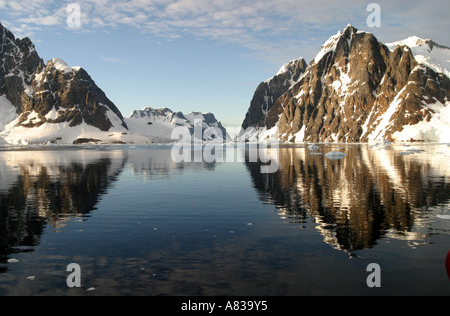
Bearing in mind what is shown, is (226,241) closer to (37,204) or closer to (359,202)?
(359,202)

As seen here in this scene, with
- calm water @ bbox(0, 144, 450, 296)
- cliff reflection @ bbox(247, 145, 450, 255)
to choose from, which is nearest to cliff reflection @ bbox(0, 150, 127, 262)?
calm water @ bbox(0, 144, 450, 296)

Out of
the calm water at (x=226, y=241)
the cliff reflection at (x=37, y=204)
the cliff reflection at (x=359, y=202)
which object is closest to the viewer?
the calm water at (x=226, y=241)

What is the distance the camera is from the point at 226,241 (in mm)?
18438

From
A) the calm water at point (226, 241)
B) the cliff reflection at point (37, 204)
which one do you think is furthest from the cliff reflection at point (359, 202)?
the cliff reflection at point (37, 204)

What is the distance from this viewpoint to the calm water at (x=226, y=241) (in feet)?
43.1

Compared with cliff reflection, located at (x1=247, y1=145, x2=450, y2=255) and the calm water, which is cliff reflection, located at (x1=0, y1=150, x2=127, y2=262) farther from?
cliff reflection, located at (x1=247, y1=145, x2=450, y2=255)

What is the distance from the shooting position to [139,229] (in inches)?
830

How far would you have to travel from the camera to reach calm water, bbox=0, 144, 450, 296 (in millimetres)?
13125

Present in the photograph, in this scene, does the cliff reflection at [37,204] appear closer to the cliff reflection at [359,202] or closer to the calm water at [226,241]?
the calm water at [226,241]

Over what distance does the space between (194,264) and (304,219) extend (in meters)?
10.7
